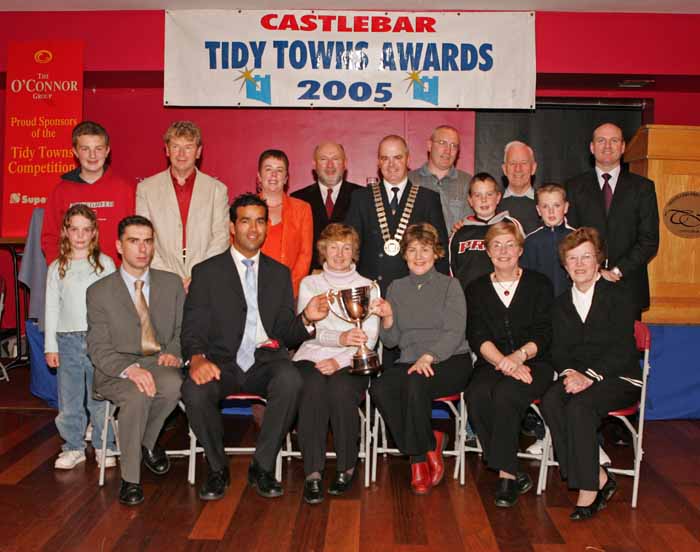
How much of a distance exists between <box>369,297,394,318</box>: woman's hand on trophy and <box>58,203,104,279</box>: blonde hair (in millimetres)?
1554

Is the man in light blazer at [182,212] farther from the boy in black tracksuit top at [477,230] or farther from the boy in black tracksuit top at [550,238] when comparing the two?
the boy in black tracksuit top at [550,238]

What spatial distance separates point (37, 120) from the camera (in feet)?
20.7

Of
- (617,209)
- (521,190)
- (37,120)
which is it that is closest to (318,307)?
(521,190)

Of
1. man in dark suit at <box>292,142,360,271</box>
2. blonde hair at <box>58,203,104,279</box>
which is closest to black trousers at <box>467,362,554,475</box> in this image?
man in dark suit at <box>292,142,360,271</box>

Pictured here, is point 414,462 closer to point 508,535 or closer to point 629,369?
point 508,535

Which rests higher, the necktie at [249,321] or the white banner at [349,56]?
the white banner at [349,56]

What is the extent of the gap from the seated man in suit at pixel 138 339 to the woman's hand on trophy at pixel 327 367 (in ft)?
2.38

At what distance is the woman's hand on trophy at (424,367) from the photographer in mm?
3779

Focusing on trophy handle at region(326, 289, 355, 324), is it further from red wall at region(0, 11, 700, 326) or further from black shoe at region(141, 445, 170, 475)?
red wall at region(0, 11, 700, 326)

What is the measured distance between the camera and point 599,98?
22.3 feet

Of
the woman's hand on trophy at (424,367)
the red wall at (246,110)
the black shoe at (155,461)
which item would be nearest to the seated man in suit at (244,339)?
the black shoe at (155,461)

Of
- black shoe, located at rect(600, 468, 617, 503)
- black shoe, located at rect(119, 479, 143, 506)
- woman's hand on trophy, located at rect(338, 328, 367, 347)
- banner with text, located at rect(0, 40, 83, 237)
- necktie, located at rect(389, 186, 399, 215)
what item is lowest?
black shoe, located at rect(119, 479, 143, 506)

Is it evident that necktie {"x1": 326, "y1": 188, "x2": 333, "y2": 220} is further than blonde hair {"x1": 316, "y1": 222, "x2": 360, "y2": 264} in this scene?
Yes

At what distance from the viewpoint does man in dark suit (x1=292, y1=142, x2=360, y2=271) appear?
4.78m
